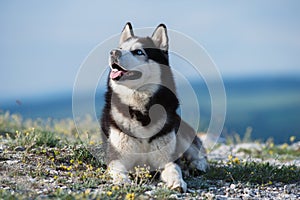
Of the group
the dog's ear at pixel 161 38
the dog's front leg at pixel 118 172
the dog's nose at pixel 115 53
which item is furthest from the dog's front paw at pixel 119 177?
the dog's ear at pixel 161 38

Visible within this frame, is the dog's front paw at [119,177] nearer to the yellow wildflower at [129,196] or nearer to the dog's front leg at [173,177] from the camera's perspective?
the dog's front leg at [173,177]

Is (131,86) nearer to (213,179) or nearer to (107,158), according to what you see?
(107,158)

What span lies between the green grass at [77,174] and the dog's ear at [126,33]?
1.78 m

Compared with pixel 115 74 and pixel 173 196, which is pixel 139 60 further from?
pixel 173 196

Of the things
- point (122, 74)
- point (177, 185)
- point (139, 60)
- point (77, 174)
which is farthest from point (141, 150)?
point (139, 60)

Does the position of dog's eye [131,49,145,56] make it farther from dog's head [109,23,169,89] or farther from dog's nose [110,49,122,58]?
dog's nose [110,49,122,58]

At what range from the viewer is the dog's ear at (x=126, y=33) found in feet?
22.2

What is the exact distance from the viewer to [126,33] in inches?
268

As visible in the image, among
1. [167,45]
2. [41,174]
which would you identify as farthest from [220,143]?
[41,174]

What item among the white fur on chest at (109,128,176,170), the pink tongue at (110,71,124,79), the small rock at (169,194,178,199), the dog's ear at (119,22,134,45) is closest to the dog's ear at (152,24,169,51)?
the dog's ear at (119,22,134,45)

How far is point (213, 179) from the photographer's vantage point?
673 centimetres

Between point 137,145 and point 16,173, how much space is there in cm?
161

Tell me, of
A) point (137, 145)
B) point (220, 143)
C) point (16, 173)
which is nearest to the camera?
point (16, 173)

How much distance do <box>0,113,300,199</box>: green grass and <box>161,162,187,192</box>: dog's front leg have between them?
22 centimetres
